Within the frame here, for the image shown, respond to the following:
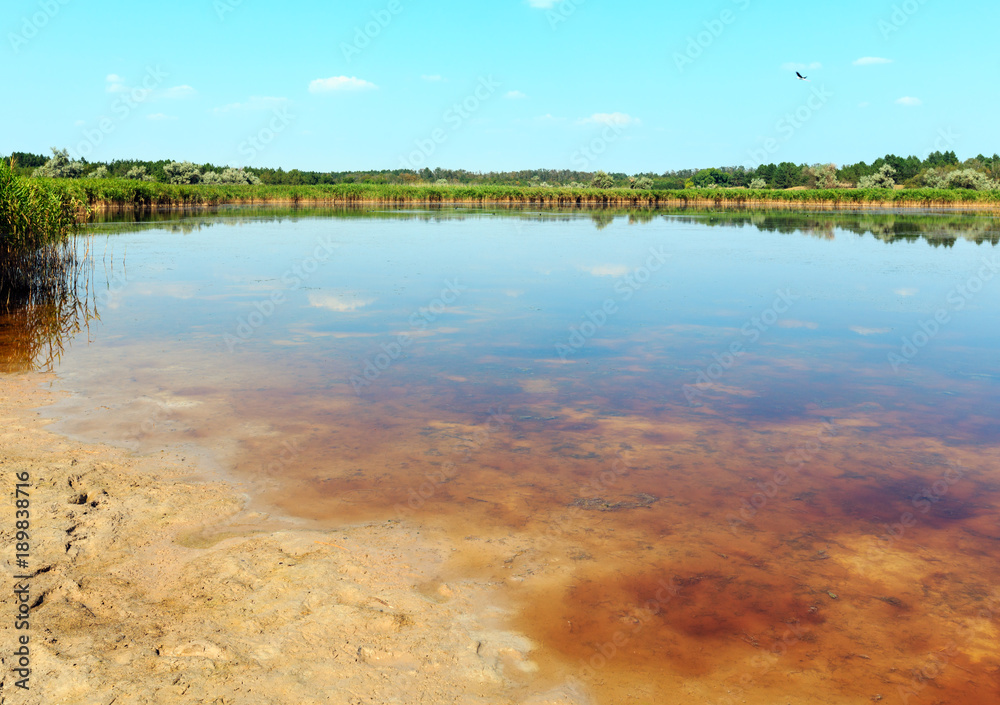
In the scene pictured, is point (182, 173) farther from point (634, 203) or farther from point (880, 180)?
point (880, 180)

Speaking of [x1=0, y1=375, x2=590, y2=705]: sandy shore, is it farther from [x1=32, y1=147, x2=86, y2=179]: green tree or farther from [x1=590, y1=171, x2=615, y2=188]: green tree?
[x1=590, y1=171, x2=615, y2=188]: green tree

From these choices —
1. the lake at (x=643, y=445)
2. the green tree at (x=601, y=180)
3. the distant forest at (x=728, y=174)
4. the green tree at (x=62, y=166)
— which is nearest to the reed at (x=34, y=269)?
the lake at (x=643, y=445)

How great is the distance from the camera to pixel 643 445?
708cm

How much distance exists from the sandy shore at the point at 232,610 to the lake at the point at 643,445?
0.32 meters

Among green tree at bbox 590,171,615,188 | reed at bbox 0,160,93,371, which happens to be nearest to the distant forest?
green tree at bbox 590,171,615,188

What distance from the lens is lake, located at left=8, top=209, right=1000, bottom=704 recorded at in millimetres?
4113

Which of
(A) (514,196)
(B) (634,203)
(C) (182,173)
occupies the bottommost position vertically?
(B) (634,203)

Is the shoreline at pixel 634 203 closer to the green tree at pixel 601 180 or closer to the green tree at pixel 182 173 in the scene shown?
the green tree at pixel 182 173

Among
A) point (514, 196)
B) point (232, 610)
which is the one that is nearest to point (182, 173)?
point (514, 196)

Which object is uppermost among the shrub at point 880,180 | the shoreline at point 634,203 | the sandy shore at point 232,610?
the shrub at point 880,180

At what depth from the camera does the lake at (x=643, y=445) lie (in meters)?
4.11

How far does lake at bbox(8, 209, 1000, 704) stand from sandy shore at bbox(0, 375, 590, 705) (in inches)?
12.4

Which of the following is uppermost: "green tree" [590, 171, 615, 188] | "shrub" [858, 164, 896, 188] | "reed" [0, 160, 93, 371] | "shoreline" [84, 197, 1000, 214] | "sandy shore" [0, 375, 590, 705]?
"green tree" [590, 171, 615, 188]

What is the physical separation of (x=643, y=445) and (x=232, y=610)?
430cm
